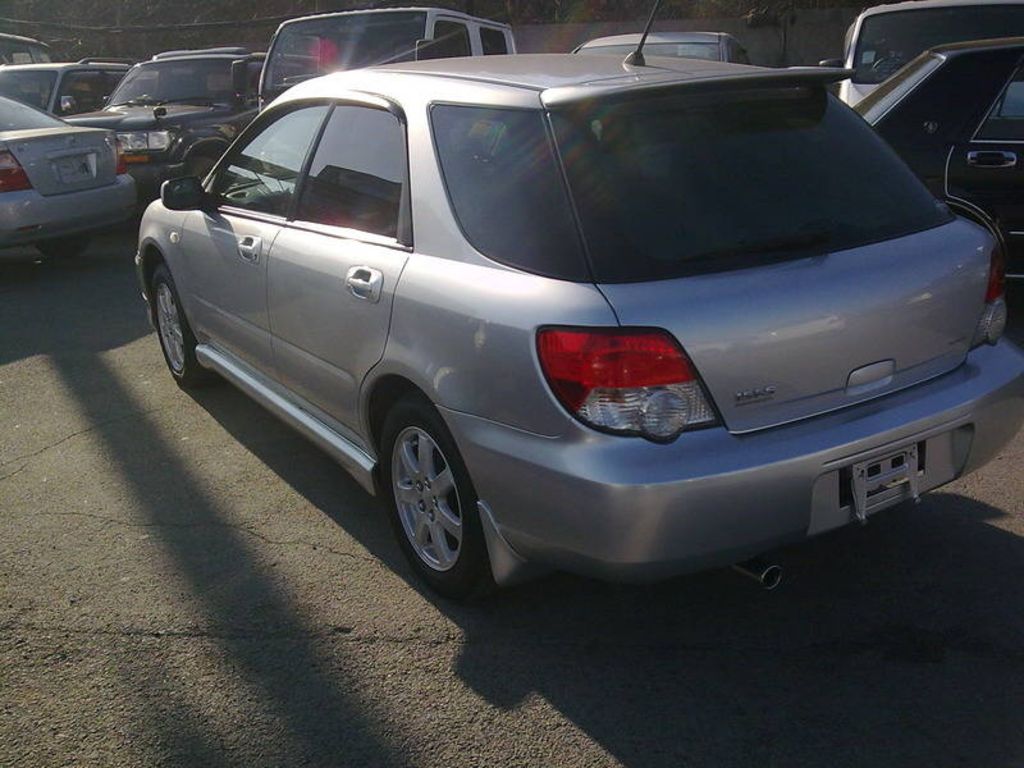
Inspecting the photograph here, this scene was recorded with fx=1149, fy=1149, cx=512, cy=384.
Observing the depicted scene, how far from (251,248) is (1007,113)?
4.21m

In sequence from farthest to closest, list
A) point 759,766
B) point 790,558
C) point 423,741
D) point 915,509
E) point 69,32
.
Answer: point 69,32
point 915,509
point 790,558
point 423,741
point 759,766

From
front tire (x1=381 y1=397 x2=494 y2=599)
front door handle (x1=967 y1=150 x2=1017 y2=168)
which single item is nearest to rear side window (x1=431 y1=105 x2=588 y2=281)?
front tire (x1=381 y1=397 x2=494 y2=599)

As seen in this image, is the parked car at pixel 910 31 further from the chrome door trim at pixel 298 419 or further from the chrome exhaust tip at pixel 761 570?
the chrome exhaust tip at pixel 761 570

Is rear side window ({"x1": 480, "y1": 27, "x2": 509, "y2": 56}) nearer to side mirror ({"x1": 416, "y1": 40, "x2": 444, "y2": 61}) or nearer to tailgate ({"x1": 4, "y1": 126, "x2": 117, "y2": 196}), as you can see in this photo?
side mirror ({"x1": 416, "y1": 40, "x2": 444, "y2": 61})

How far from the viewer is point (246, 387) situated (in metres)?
4.98

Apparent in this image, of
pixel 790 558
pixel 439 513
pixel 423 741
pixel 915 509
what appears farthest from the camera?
pixel 915 509

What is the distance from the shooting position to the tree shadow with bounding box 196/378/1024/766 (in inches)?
115

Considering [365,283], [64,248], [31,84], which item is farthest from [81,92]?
[365,283]

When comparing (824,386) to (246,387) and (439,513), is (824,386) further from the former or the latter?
(246,387)

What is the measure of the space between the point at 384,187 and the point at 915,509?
2235 millimetres

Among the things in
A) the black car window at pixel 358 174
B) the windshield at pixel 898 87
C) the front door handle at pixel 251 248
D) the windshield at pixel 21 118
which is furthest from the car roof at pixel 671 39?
the black car window at pixel 358 174

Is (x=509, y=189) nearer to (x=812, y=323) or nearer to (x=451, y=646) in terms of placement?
(x=812, y=323)

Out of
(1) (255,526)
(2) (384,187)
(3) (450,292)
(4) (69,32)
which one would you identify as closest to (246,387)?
(1) (255,526)

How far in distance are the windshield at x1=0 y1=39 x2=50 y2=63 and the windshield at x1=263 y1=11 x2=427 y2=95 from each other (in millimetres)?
9096
